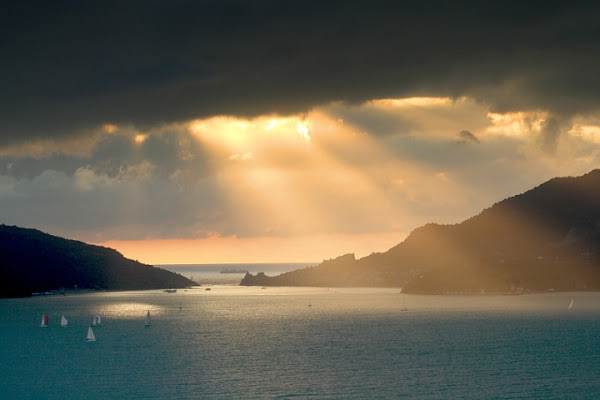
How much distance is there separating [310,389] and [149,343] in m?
71.1

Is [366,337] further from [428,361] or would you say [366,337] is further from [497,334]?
[428,361]

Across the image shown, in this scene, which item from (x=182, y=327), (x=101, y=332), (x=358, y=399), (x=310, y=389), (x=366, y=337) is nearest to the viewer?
(x=358, y=399)

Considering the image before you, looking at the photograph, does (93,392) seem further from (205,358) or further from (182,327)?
(182,327)

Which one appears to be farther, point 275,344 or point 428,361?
point 275,344

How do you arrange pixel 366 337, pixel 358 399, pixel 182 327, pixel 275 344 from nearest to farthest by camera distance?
pixel 358 399 → pixel 275 344 → pixel 366 337 → pixel 182 327

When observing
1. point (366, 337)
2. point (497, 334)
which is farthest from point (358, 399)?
point (497, 334)

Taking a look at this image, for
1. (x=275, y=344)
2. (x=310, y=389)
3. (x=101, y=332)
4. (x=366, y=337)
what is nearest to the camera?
(x=310, y=389)

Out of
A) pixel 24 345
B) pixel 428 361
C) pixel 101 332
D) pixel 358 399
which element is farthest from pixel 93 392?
pixel 101 332

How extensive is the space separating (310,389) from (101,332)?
10478 centimetres

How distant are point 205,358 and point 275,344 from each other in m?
25.2

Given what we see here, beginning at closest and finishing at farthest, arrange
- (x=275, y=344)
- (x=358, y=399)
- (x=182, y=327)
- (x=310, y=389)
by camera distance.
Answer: (x=358, y=399) → (x=310, y=389) → (x=275, y=344) → (x=182, y=327)

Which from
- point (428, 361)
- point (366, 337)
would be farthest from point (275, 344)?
point (428, 361)

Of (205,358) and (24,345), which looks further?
(24,345)

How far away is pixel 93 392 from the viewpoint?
3760 inches
